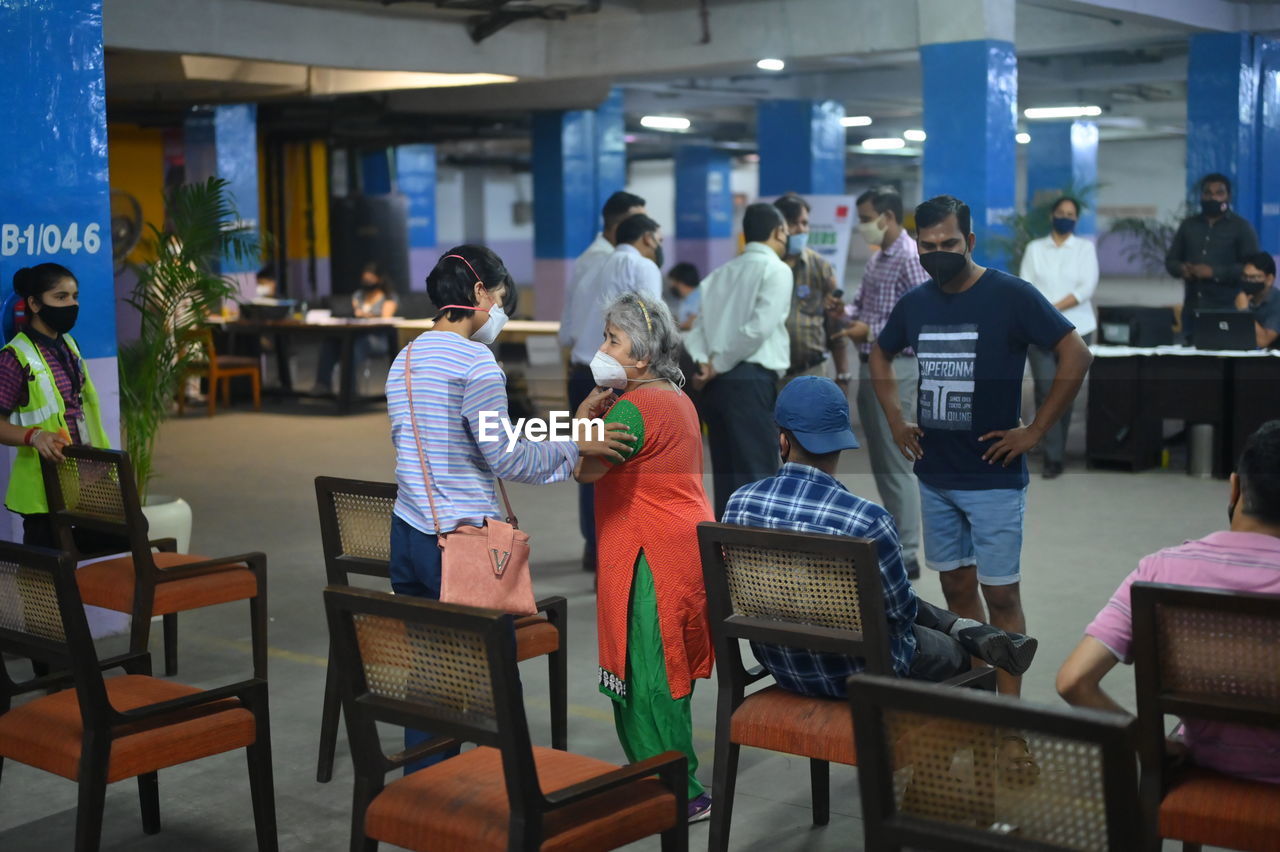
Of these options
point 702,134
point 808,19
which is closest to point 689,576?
point 808,19

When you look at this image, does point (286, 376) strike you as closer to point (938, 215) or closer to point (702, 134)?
point (938, 215)

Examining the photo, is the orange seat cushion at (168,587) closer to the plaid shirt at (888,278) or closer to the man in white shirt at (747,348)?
the man in white shirt at (747,348)

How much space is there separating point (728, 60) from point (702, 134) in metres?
12.4

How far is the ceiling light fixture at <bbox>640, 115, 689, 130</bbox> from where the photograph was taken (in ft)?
66.1

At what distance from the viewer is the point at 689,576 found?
10.5 ft

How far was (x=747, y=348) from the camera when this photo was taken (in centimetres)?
557

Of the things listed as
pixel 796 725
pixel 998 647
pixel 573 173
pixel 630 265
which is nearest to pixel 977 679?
pixel 998 647

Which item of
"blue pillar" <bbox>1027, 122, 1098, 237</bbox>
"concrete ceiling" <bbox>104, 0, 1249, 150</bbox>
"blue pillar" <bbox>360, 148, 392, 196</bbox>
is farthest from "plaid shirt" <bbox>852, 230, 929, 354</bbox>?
"blue pillar" <bbox>360, 148, 392, 196</bbox>

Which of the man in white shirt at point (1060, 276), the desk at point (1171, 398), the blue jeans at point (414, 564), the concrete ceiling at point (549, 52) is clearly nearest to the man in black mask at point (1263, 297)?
the desk at point (1171, 398)

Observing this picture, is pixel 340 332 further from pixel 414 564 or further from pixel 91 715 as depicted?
pixel 91 715

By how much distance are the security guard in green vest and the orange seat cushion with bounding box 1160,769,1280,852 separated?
11.2 ft

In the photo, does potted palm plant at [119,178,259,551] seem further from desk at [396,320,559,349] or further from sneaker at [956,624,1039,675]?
desk at [396,320,559,349]

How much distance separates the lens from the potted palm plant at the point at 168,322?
17.9 feet

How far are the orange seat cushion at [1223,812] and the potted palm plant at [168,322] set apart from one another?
4.12m
